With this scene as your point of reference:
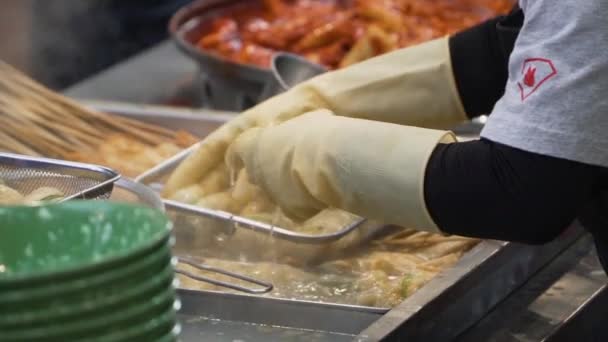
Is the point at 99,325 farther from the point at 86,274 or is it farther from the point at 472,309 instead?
the point at 472,309

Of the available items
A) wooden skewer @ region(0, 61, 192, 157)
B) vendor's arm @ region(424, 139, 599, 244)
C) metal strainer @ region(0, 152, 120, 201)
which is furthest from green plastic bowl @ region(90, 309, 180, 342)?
wooden skewer @ region(0, 61, 192, 157)

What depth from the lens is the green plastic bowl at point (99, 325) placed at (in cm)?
94

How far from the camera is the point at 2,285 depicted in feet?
3.03

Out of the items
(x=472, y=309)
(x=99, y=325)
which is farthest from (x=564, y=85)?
(x=99, y=325)

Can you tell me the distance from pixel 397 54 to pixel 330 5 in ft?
5.51

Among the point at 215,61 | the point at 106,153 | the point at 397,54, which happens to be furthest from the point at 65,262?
the point at 215,61

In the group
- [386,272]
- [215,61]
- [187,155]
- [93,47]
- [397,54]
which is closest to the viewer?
[386,272]

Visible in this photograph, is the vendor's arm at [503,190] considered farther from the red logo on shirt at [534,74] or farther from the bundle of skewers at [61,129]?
the bundle of skewers at [61,129]

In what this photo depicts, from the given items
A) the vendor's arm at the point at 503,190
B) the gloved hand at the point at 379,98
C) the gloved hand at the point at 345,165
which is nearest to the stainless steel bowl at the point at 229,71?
the gloved hand at the point at 379,98

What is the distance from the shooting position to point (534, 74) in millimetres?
1465

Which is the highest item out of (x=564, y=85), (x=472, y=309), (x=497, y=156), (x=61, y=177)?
(x=564, y=85)

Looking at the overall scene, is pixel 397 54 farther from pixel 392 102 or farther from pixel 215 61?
pixel 215 61

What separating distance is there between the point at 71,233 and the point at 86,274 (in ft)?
0.24

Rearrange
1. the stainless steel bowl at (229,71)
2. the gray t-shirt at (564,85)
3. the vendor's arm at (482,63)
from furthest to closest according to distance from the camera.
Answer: the stainless steel bowl at (229,71) < the vendor's arm at (482,63) < the gray t-shirt at (564,85)
